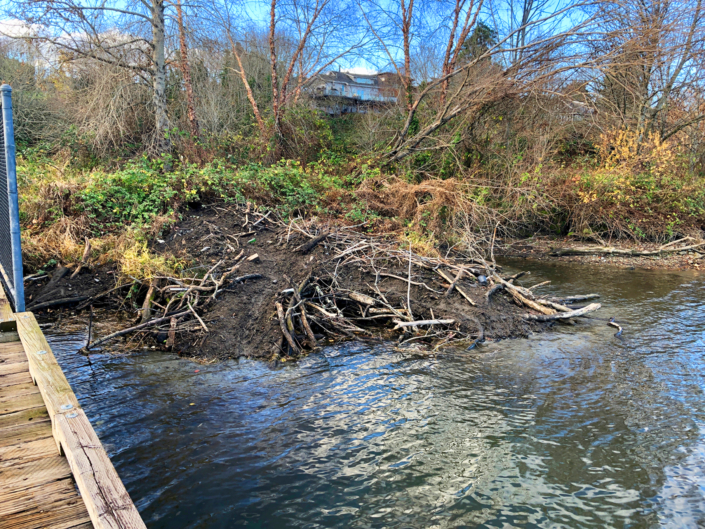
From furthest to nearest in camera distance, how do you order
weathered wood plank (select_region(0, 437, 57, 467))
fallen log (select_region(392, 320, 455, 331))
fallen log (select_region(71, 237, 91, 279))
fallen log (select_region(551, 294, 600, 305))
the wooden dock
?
1. fallen log (select_region(551, 294, 600, 305))
2. fallen log (select_region(71, 237, 91, 279))
3. fallen log (select_region(392, 320, 455, 331))
4. weathered wood plank (select_region(0, 437, 57, 467))
5. the wooden dock

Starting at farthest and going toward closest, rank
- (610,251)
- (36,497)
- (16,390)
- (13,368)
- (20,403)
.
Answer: (610,251)
(13,368)
(16,390)
(20,403)
(36,497)

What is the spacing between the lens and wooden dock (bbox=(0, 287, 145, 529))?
2.03 m

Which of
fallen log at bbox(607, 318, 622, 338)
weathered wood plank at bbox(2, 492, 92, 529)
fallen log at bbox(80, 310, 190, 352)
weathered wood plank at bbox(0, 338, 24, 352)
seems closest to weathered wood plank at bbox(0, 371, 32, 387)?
weathered wood plank at bbox(0, 338, 24, 352)

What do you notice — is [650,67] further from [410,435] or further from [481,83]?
[410,435]

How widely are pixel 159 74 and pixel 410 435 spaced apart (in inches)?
526

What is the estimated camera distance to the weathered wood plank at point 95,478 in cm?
190

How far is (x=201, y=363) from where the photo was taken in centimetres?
623

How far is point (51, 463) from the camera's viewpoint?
256cm

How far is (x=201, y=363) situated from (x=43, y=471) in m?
3.76

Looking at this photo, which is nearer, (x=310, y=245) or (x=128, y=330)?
(x=128, y=330)

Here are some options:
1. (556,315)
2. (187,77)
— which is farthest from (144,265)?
(187,77)

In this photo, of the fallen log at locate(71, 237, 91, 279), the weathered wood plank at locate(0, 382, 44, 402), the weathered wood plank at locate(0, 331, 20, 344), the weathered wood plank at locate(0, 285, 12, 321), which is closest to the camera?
the weathered wood plank at locate(0, 382, 44, 402)

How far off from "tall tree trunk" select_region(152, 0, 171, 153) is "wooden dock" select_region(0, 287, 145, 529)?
11.6m

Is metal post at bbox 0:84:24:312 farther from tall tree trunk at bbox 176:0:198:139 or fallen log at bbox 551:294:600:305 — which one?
tall tree trunk at bbox 176:0:198:139
